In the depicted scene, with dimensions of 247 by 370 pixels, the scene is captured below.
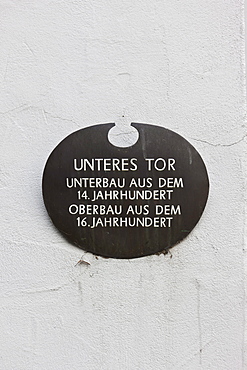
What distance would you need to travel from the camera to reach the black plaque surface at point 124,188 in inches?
67.5

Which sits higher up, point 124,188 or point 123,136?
point 123,136

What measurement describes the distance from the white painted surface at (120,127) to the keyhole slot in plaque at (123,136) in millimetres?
43

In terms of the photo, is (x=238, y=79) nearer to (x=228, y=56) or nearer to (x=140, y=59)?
(x=228, y=56)

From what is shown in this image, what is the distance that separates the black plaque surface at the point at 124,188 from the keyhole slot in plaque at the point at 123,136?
0.07ft

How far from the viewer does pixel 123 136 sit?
68.6 inches

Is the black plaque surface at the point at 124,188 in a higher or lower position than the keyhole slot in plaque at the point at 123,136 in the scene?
lower

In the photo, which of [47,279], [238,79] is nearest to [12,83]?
[47,279]

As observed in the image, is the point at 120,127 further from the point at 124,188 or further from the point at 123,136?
the point at 124,188

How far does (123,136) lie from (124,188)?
0.25 meters

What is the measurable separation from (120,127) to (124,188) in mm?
289

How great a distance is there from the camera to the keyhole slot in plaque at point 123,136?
173cm

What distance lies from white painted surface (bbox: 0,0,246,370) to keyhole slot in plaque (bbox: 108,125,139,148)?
0.04 meters

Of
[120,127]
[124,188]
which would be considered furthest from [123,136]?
[124,188]

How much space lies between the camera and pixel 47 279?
1.74m
